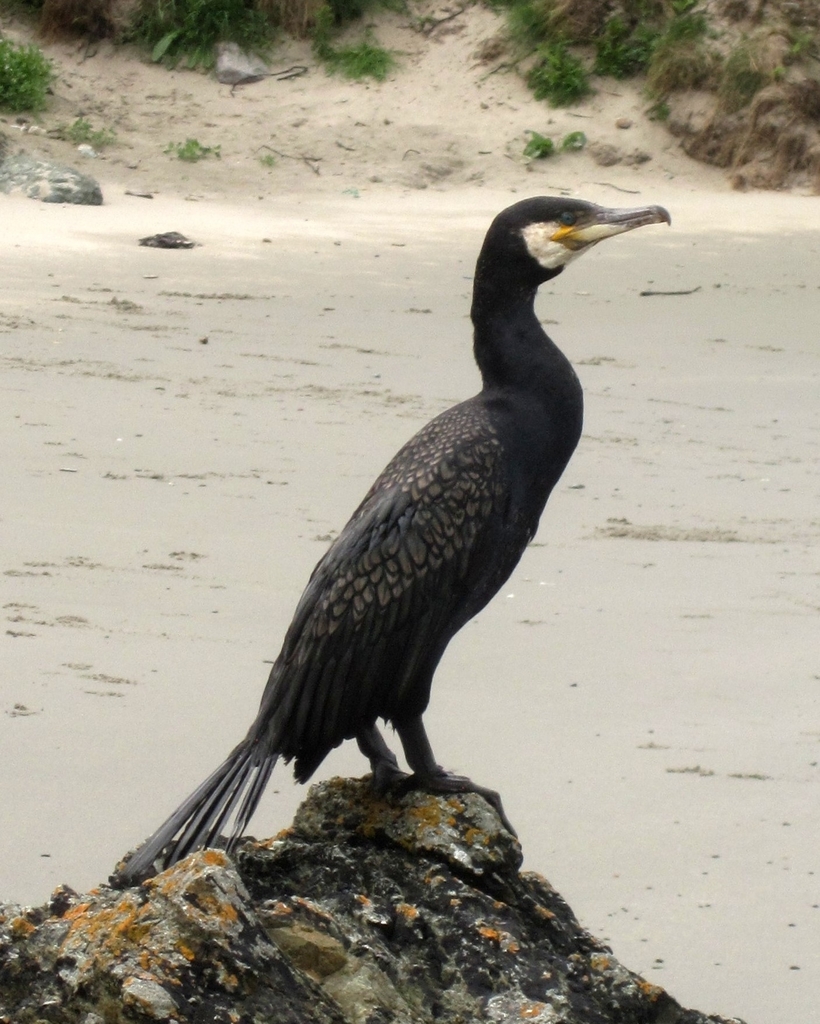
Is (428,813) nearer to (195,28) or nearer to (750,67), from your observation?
(750,67)

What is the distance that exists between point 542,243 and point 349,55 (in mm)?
11451

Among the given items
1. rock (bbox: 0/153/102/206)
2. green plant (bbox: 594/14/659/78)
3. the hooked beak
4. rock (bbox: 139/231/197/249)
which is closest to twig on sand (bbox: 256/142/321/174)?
rock (bbox: 0/153/102/206)

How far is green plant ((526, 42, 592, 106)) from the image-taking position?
45.8 ft

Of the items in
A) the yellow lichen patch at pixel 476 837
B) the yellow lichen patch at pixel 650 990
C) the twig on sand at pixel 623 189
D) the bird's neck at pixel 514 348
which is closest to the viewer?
the yellow lichen patch at pixel 650 990

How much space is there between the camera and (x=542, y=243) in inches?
143

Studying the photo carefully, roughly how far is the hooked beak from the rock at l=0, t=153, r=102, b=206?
25.6 ft

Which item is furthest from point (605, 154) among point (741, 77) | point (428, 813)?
point (428, 813)

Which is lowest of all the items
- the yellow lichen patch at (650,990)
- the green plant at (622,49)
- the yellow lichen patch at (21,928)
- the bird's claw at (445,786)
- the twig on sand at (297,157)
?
the twig on sand at (297,157)

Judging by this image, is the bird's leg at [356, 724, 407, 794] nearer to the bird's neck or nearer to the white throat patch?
the bird's neck

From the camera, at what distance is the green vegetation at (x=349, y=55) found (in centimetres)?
1443

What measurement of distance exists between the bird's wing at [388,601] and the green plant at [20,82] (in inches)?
417

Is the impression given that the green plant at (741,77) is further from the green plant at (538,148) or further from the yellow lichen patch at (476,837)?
the yellow lichen patch at (476,837)

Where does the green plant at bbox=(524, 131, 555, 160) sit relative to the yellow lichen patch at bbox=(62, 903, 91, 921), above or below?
below

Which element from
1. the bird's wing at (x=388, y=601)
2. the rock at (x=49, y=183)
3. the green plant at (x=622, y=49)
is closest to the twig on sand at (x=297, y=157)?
the rock at (x=49, y=183)
